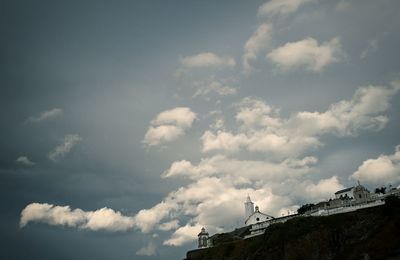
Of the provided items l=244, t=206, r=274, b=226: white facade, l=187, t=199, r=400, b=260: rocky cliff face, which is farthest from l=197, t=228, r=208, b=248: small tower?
l=187, t=199, r=400, b=260: rocky cliff face

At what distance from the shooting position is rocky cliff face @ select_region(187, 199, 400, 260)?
53.4 meters

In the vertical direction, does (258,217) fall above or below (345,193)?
below

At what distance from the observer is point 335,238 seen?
61.9 meters

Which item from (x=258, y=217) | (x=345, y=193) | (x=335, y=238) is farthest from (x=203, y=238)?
(x=335, y=238)

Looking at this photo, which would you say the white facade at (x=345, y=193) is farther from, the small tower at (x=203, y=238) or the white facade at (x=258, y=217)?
the small tower at (x=203, y=238)

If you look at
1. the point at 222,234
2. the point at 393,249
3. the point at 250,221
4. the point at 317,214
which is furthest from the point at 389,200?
the point at 222,234

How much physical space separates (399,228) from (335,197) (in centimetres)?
3485

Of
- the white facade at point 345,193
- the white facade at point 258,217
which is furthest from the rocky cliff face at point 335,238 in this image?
the white facade at point 258,217

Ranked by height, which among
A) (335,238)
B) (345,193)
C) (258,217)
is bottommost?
(335,238)

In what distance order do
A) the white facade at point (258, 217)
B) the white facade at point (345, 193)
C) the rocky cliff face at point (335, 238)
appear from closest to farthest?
the rocky cliff face at point (335, 238), the white facade at point (345, 193), the white facade at point (258, 217)

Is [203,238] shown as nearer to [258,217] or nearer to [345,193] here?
[258,217]

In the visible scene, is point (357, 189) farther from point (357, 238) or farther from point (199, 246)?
point (199, 246)

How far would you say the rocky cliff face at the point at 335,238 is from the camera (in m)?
53.4

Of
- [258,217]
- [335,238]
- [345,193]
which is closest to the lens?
[335,238]
